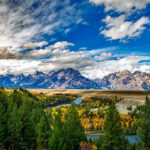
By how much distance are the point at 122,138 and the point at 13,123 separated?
3475 cm

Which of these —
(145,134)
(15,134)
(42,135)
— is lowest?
(42,135)

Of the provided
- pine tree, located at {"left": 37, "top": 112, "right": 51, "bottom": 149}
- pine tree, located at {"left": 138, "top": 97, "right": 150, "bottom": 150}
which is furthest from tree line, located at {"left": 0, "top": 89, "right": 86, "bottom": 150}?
pine tree, located at {"left": 138, "top": 97, "right": 150, "bottom": 150}

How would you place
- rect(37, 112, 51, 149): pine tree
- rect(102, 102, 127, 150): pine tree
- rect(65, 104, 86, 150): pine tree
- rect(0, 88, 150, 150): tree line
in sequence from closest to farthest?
rect(102, 102, 127, 150): pine tree
rect(0, 88, 150, 150): tree line
rect(65, 104, 86, 150): pine tree
rect(37, 112, 51, 149): pine tree

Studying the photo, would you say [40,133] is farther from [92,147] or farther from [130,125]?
[130,125]

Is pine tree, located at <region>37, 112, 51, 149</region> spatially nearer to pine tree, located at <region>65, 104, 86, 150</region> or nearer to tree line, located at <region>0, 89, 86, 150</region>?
tree line, located at <region>0, 89, 86, 150</region>

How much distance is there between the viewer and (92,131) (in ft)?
564

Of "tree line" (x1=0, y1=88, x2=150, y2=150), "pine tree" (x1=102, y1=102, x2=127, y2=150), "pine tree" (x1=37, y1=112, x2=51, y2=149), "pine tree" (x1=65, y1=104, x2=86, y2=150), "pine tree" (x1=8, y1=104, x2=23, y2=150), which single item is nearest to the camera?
"pine tree" (x1=102, y1=102, x2=127, y2=150)

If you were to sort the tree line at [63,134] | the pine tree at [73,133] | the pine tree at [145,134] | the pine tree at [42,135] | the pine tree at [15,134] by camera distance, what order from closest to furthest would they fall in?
the tree line at [63,134] → the pine tree at [15,134] → the pine tree at [145,134] → the pine tree at [73,133] → the pine tree at [42,135]

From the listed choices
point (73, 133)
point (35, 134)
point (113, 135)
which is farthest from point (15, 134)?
point (113, 135)

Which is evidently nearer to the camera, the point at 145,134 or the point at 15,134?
the point at 15,134

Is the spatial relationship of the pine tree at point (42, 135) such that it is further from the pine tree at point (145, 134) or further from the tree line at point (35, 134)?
the pine tree at point (145, 134)

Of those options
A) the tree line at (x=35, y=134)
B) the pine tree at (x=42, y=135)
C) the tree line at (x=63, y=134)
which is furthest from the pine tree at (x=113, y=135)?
the pine tree at (x=42, y=135)

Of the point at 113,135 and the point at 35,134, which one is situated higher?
the point at 113,135

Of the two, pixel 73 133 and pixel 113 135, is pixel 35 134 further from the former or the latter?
pixel 113 135
